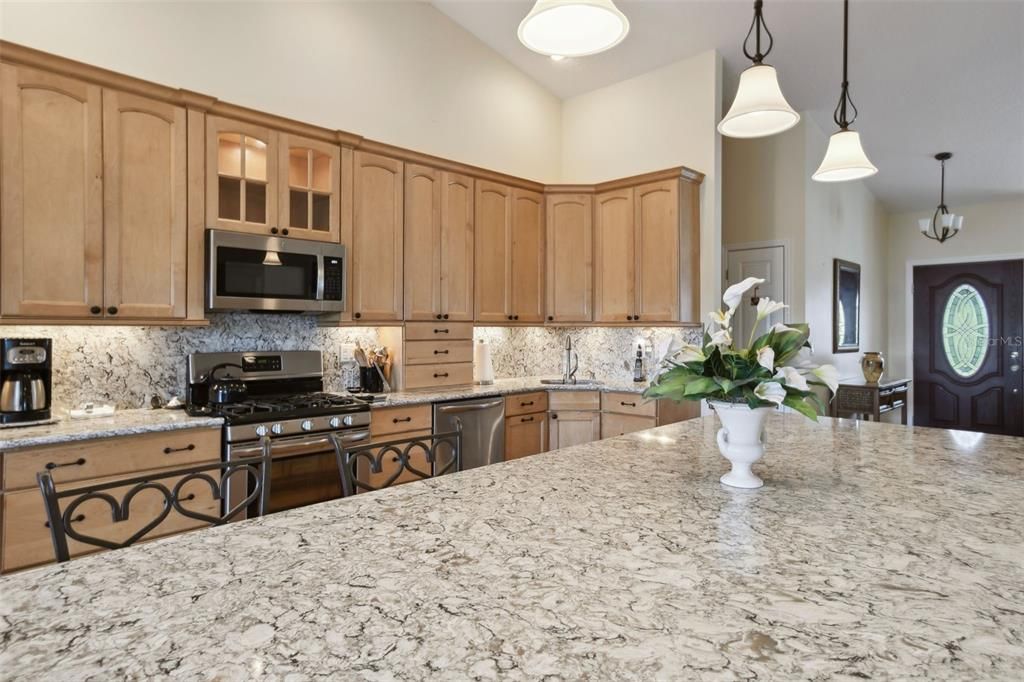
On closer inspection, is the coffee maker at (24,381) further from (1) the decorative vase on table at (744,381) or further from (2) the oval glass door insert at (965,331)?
(2) the oval glass door insert at (965,331)

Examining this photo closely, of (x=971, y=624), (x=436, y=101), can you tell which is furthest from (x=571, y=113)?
(x=971, y=624)

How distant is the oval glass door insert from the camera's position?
6.59 meters

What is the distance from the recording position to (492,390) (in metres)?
3.82

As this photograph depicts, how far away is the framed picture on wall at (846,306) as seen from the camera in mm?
5344

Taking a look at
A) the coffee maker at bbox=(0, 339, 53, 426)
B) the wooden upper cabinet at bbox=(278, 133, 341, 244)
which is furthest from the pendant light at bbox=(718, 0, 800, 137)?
the coffee maker at bbox=(0, 339, 53, 426)

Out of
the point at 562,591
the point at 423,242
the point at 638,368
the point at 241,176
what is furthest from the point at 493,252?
the point at 562,591

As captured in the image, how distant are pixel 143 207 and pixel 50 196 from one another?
34 cm

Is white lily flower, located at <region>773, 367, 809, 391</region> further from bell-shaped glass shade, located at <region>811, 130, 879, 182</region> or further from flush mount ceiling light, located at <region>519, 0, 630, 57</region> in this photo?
bell-shaped glass shade, located at <region>811, 130, 879, 182</region>

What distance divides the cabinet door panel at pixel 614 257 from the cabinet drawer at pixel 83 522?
9.78ft

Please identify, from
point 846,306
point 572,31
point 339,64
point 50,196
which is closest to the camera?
point 572,31

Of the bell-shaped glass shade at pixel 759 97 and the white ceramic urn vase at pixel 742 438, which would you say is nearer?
the white ceramic urn vase at pixel 742 438

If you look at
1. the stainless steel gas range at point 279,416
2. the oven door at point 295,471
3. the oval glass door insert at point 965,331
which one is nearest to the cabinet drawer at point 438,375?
the stainless steel gas range at point 279,416

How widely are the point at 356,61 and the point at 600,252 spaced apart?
Result: 222cm

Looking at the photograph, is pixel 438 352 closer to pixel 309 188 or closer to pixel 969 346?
pixel 309 188
